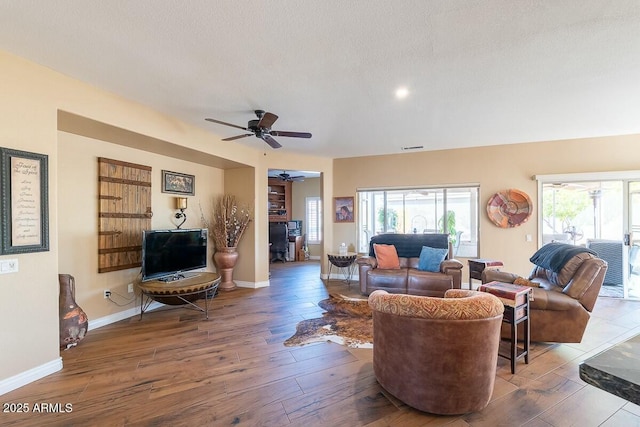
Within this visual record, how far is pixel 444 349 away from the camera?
1.89 m

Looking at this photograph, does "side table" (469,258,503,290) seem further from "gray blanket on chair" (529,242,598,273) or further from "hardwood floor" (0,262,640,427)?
"hardwood floor" (0,262,640,427)

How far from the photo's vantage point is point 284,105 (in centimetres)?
334

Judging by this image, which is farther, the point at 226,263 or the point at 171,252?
the point at 226,263

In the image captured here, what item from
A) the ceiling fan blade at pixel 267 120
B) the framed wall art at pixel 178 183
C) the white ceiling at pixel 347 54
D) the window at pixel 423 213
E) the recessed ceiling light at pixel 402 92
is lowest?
the window at pixel 423 213

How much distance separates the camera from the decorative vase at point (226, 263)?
526 centimetres

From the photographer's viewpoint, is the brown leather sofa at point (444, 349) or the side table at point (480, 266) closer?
the brown leather sofa at point (444, 349)

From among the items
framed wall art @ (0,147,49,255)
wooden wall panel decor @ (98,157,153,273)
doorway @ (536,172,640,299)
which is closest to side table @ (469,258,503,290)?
doorway @ (536,172,640,299)

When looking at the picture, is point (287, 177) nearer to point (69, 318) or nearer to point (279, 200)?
point (279, 200)

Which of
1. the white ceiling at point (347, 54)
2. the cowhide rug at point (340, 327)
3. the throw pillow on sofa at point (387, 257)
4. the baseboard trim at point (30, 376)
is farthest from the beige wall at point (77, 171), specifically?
the throw pillow on sofa at point (387, 257)

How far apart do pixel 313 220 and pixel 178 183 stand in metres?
5.34

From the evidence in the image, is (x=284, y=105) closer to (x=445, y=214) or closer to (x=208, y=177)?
(x=208, y=177)

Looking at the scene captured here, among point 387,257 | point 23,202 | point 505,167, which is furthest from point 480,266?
point 23,202

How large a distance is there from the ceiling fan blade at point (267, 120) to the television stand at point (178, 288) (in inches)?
88.1

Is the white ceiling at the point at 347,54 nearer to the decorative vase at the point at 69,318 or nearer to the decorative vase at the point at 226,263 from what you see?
the decorative vase at the point at 69,318
